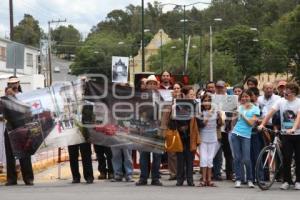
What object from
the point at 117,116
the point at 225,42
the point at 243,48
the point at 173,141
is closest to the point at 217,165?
the point at 173,141

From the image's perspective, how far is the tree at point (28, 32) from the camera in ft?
467

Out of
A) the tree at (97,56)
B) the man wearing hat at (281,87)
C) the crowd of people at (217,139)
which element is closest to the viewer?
the crowd of people at (217,139)

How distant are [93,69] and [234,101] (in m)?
101

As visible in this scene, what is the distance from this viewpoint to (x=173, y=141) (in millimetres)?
12188

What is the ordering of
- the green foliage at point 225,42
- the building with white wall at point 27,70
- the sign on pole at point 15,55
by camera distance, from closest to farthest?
the sign on pole at point 15,55, the building with white wall at point 27,70, the green foliage at point 225,42

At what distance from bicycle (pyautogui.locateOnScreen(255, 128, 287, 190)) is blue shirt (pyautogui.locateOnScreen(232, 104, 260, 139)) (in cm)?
31

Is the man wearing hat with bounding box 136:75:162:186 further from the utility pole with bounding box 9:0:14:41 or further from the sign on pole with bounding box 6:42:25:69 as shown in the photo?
the utility pole with bounding box 9:0:14:41

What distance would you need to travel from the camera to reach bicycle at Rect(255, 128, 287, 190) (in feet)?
38.5

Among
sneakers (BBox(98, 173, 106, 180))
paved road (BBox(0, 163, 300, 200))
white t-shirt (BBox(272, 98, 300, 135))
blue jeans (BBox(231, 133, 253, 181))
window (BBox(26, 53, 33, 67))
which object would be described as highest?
window (BBox(26, 53, 33, 67))

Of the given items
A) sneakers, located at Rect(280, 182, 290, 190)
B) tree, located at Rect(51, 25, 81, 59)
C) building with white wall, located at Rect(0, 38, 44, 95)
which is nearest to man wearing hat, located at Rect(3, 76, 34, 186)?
sneakers, located at Rect(280, 182, 290, 190)

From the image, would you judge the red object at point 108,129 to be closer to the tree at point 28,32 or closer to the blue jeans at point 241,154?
the blue jeans at point 241,154

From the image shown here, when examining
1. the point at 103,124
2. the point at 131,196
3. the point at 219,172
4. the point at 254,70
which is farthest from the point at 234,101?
the point at 254,70

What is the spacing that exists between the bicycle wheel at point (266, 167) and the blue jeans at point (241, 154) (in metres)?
0.27

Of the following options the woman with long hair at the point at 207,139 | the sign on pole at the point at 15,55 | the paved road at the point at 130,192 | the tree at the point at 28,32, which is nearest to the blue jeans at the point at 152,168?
the paved road at the point at 130,192
